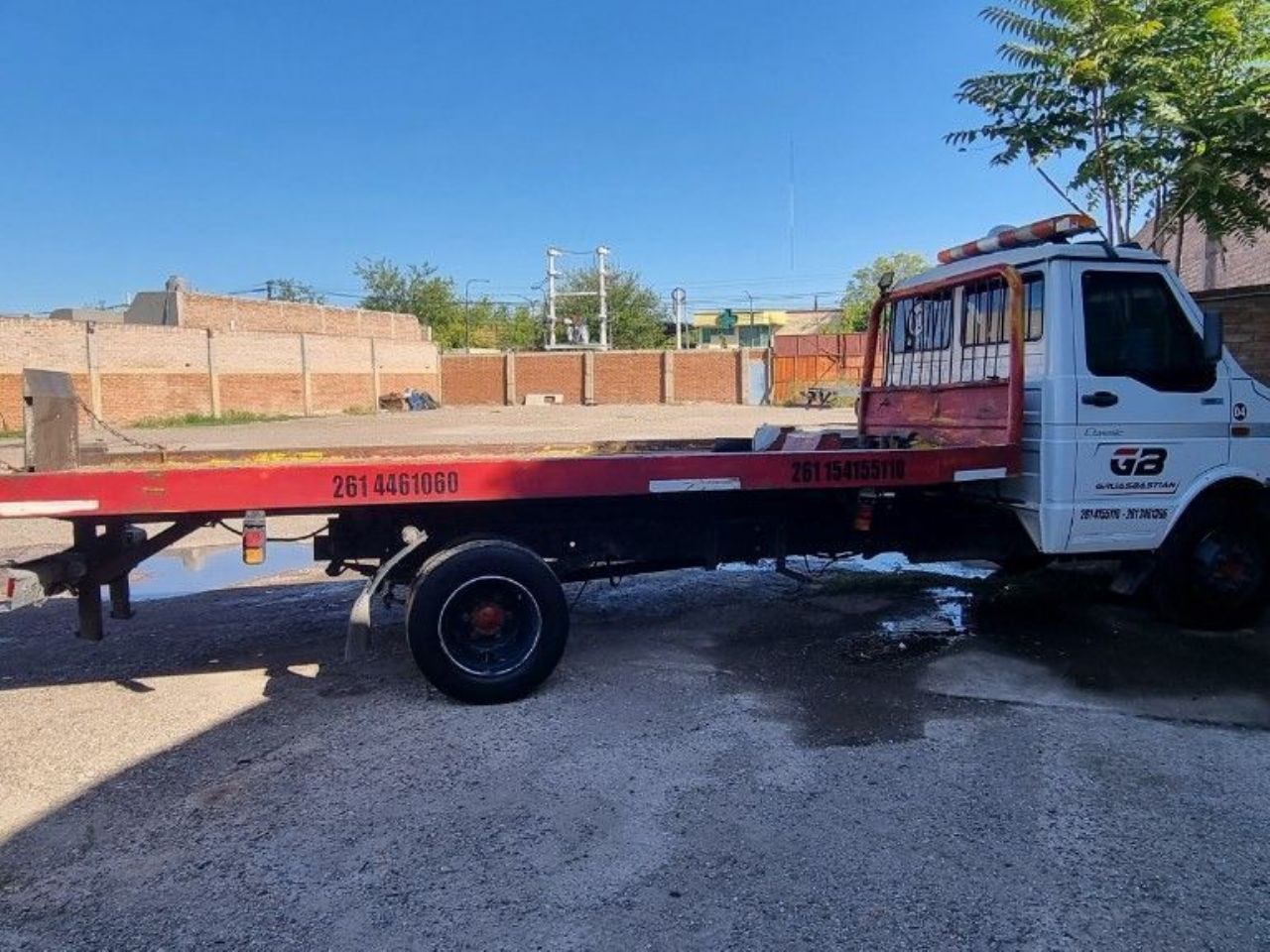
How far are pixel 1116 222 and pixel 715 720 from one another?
7.51 m

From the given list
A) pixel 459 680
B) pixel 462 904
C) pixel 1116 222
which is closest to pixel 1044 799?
pixel 462 904

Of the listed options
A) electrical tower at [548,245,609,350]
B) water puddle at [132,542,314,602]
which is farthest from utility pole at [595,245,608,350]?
water puddle at [132,542,314,602]

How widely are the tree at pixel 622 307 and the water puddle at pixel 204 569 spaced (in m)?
65.5

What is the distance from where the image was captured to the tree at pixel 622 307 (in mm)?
76188

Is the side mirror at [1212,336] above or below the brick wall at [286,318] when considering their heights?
below

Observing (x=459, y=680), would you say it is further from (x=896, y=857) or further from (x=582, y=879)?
(x=896, y=857)

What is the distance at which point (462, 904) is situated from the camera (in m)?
3.27

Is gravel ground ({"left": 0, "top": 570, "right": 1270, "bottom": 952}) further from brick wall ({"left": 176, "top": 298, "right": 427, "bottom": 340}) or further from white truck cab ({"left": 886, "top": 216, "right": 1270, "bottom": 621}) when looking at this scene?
brick wall ({"left": 176, "top": 298, "right": 427, "bottom": 340})

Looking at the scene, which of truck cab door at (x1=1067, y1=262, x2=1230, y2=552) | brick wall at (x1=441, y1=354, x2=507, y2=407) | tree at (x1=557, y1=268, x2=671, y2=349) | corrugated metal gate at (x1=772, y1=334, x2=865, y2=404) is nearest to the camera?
truck cab door at (x1=1067, y1=262, x2=1230, y2=552)

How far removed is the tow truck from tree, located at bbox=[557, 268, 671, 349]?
6950cm

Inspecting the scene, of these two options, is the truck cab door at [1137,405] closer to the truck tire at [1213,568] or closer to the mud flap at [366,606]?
the truck tire at [1213,568]

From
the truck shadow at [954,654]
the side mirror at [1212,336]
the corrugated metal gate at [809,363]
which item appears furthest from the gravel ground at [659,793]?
the corrugated metal gate at [809,363]

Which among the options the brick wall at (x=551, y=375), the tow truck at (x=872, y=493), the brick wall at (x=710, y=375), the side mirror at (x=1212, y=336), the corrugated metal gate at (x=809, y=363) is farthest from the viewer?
the brick wall at (x=551, y=375)

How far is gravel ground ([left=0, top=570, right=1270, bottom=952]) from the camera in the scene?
318 centimetres
